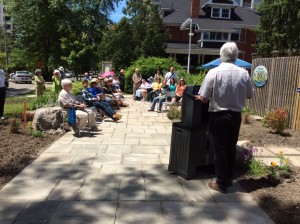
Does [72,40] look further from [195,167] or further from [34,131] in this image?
[195,167]

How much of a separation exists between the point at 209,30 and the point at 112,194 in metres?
35.0

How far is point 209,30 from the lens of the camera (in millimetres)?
36969

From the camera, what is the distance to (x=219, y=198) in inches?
165

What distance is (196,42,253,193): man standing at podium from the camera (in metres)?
4.08

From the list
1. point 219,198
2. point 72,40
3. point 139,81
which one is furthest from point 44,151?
point 72,40

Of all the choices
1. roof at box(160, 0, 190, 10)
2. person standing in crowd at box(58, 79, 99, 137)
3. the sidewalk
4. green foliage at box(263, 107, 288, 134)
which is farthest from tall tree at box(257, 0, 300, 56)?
the sidewalk

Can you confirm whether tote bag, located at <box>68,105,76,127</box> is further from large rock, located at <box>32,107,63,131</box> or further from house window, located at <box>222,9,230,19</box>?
house window, located at <box>222,9,230,19</box>

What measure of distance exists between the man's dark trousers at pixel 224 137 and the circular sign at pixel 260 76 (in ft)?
24.5

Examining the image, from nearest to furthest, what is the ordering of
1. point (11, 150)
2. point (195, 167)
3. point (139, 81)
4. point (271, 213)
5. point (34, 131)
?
point (271, 213)
point (195, 167)
point (11, 150)
point (34, 131)
point (139, 81)

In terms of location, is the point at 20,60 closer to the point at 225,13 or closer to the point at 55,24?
the point at 55,24

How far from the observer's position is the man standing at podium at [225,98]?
4082mm

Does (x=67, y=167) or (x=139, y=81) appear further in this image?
(x=139, y=81)

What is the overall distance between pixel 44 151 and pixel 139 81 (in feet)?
38.1

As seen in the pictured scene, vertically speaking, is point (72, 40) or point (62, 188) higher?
point (72, 40)
